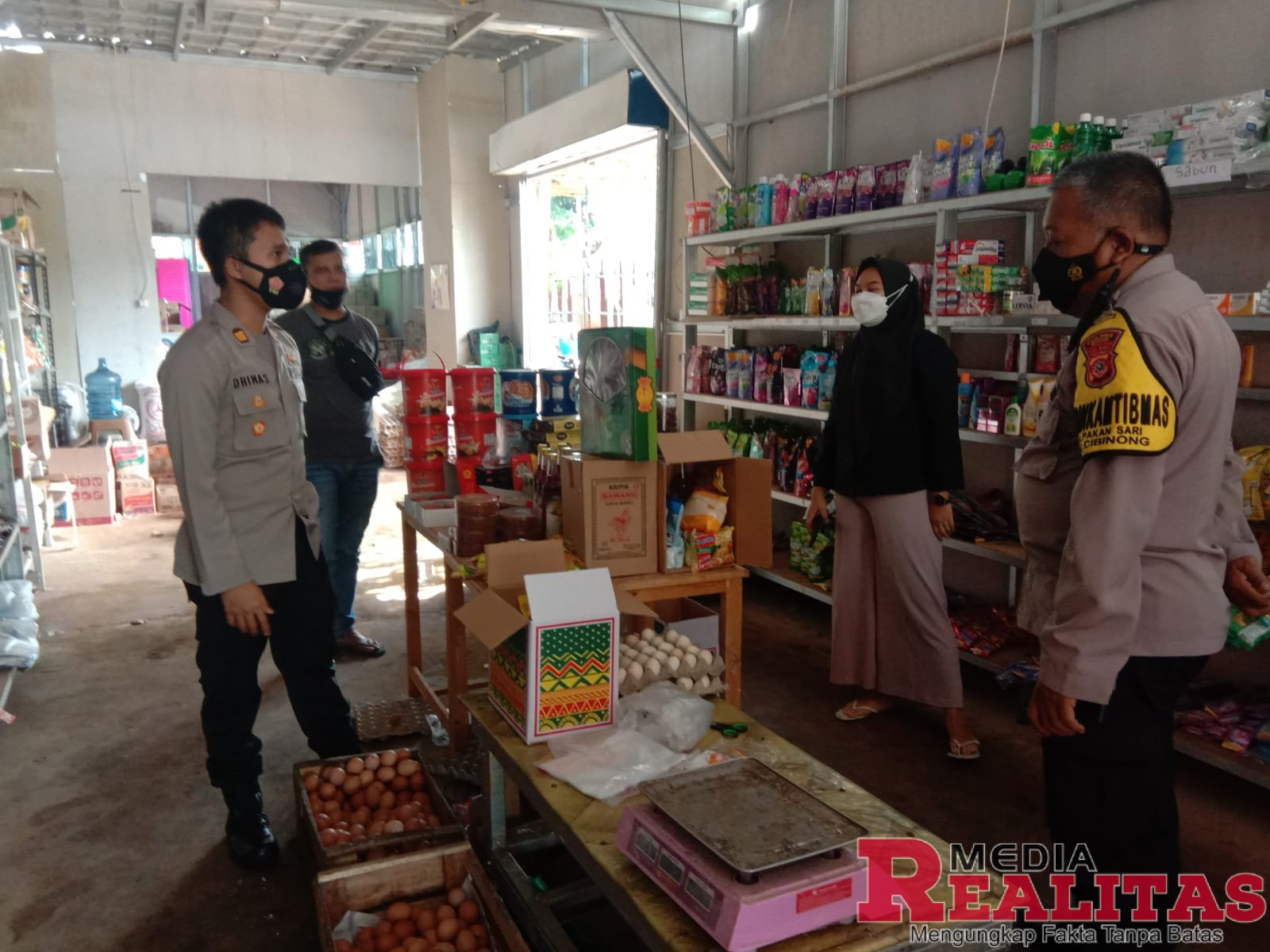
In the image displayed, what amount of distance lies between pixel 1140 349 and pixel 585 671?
4.11 ft

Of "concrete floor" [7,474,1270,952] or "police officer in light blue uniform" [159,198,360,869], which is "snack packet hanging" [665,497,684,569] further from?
"concrete floor" [7,474,1270,952]

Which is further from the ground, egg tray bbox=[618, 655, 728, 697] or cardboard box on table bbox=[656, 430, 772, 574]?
cardboard box on table bbox=[656, 430, 772, 574]

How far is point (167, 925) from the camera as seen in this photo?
2377 mm

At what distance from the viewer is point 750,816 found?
151cm

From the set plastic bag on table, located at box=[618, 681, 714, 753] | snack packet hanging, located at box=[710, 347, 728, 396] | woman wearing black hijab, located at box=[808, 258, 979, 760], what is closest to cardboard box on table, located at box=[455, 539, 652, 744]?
plastic bag on table, located at box=[618, 681, 714, 753]

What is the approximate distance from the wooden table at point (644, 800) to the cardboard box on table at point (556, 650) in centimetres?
8

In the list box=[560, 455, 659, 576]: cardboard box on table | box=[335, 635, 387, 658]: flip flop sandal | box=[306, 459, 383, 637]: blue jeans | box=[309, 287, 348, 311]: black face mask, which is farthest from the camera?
box=[335, 635, 387, 658]: flip flop sandal

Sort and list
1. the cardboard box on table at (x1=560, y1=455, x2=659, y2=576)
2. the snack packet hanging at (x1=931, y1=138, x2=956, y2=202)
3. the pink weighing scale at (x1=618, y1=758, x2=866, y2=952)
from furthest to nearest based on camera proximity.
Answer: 1. the snack packet hanging at (x1=931, y1=138, x2=956, y2=202)
2. the cardboard box on table at (x1=560, y1=455, x2=659, y2=576)
3. the pink weighing scale at (x1=618, y1=758, x2=866, y2=952)

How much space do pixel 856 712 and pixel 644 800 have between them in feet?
6.82

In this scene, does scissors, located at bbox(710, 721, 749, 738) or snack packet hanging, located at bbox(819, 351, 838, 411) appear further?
snack packet hanging, located at bbox(819, 351, 838, 411)

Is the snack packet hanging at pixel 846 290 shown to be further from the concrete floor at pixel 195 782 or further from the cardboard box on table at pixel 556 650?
the cardboard box on table at pixel 556 650

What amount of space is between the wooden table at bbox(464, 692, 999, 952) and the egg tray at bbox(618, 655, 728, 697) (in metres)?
0.08

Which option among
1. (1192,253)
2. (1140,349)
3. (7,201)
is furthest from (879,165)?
(7,201)

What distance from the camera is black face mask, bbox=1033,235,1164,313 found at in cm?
176
